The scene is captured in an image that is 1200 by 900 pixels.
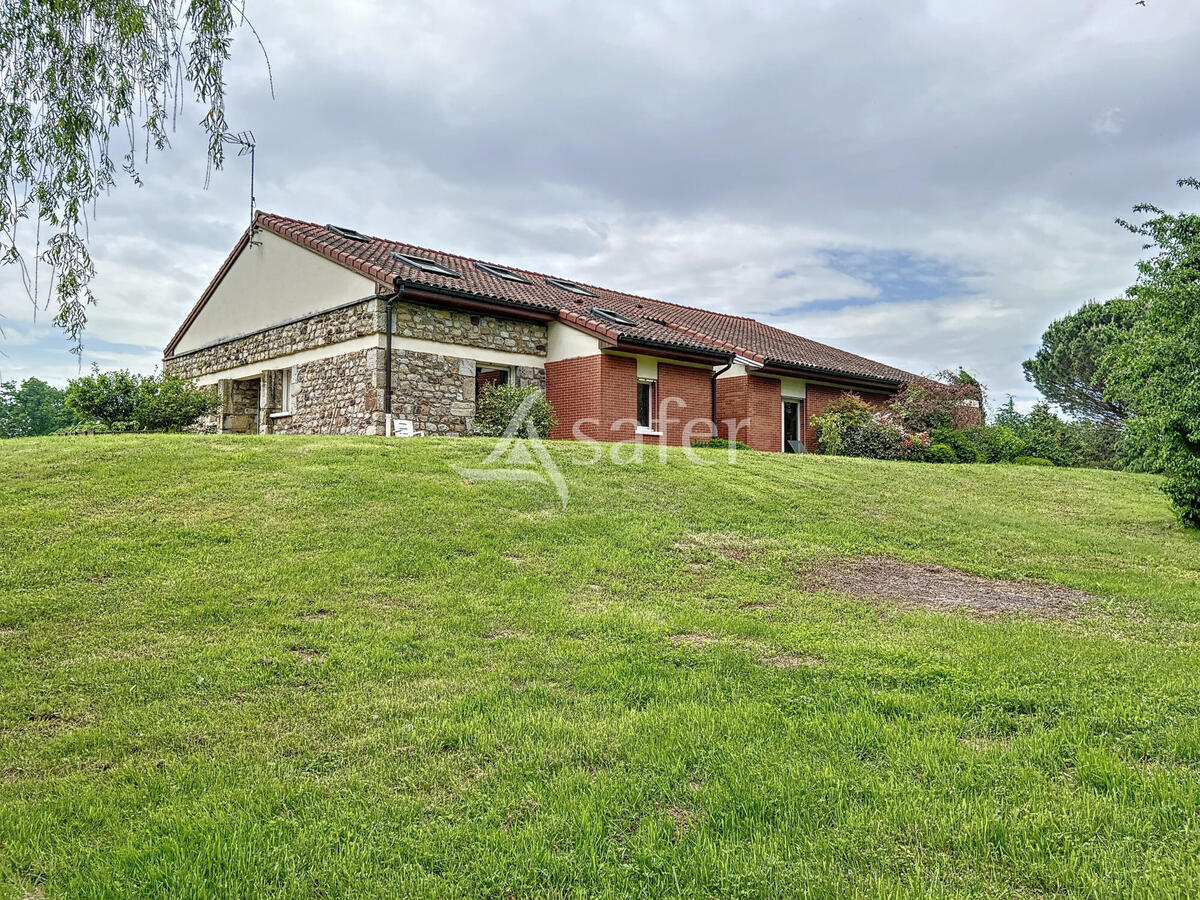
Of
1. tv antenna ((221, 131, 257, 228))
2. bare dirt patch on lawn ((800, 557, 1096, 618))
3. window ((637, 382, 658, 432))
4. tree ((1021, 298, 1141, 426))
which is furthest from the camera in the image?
tree ((1021, 298, 1141, 426))

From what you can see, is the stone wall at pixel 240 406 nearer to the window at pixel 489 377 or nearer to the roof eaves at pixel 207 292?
the roof eaves at pixel 207 292

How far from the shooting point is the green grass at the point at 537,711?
2.84 m

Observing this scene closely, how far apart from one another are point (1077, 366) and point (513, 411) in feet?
93.9

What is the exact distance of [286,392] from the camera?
758 inches

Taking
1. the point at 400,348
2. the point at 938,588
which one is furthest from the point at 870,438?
the point at 938,588

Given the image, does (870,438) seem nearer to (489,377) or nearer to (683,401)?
(683,401)

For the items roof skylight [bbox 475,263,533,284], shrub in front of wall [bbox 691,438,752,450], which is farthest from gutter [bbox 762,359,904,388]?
roof skylight [bbox 475,263,533,284]

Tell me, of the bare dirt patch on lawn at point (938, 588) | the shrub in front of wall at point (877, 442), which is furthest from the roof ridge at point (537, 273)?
the bare dirt patch on lawn at point (938, 588)

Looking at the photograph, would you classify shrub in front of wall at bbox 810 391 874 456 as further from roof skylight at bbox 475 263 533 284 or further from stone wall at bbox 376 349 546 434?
stone wall at bbox 376 349 546 434

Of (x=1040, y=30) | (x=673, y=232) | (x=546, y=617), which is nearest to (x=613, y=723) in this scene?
(x=546, y=617)

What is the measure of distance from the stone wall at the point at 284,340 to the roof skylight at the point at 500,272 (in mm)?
5195

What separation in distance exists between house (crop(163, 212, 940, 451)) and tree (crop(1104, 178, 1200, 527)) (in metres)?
8.70

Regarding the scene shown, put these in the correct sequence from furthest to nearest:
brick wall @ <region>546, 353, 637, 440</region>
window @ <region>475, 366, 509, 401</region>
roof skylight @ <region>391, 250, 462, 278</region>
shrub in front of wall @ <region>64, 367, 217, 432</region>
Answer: roof skylight @ <region>391, 250, 462, 278</region> → window @ <region>475, 366, 509, 401</region> → brick wall @ <region>546, 353, 637, 440</region> → shrub in front of wall @ <region>64, 367, 217, 432</region>

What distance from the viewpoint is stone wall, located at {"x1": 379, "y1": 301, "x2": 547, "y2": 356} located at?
1648cm
